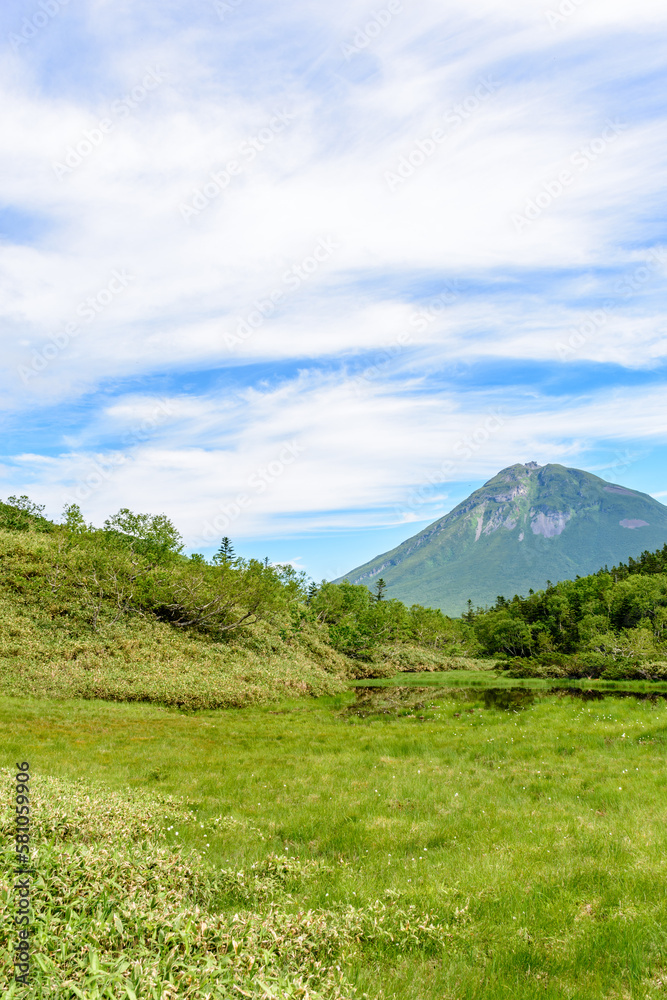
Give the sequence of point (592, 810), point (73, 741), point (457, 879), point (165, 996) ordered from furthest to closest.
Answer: point (73, 741) → point (592, 810) → point (457, 879) → point (165, 996)

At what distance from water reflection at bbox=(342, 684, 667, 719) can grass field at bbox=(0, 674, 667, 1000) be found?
14.3 meters

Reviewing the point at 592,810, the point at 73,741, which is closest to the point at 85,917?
the point at 592,810

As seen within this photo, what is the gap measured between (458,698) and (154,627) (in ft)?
100

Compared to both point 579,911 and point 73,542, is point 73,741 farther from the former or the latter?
point 73,542

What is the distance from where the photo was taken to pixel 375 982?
6605 millimetres

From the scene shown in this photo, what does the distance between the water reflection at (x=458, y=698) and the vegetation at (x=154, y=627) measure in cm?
770

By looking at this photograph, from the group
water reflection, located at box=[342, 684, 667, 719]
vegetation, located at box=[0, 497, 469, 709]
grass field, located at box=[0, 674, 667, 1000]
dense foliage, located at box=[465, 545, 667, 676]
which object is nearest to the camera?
grass field, located at box=[0, 674, 667, 1000]

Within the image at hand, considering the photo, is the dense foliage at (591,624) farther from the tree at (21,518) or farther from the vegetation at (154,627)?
the tree at (21,518)

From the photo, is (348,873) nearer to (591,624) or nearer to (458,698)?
(458,698)

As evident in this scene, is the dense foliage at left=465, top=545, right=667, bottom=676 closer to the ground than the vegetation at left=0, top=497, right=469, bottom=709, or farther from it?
closer to the ground

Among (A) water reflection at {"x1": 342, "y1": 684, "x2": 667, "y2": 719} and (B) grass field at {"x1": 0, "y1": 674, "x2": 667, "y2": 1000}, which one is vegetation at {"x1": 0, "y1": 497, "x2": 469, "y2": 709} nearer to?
(A) water reflection at {"x1": 342, "y1": 684, "x2": 667, "y2": 719}

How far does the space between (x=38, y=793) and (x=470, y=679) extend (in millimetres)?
50839

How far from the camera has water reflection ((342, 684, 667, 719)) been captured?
35.6 m

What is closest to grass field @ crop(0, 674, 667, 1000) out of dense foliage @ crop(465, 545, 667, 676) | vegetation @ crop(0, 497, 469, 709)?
vegetation @ crop(0, 497, 469, 709)
